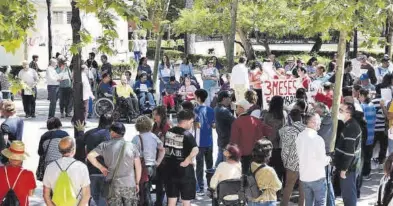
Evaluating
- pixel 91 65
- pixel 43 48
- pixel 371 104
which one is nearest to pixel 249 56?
pixel 43 48

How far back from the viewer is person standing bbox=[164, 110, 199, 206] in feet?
30.9

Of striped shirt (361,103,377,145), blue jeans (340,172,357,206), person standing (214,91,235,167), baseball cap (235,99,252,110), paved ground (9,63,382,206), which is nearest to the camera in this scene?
blue jeans (340,172,357,206)

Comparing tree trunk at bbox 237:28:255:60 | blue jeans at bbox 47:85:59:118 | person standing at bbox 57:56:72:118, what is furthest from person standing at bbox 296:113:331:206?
tree trunk at bbox 237:28:255:60

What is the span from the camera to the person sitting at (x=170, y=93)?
19.9 metres

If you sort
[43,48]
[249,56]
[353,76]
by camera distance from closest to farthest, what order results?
1. [353,76]
2. [249,56]
3. [43,48]

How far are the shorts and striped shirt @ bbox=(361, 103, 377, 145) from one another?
14.0 ft

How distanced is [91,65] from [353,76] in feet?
27.9

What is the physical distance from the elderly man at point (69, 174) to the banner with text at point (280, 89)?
20.8ft

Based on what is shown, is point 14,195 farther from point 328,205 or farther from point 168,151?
point 328,205

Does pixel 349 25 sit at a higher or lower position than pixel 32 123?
higher

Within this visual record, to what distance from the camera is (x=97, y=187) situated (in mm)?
9445

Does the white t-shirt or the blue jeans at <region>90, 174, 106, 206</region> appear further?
the blue jeans at <region>90, 174, 106, 206</region>

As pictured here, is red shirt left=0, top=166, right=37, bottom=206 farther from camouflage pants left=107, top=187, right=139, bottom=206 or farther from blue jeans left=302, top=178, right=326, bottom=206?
blue jeans left=302, top=178, right=326, bottom=206

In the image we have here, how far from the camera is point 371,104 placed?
12656 millimetres
